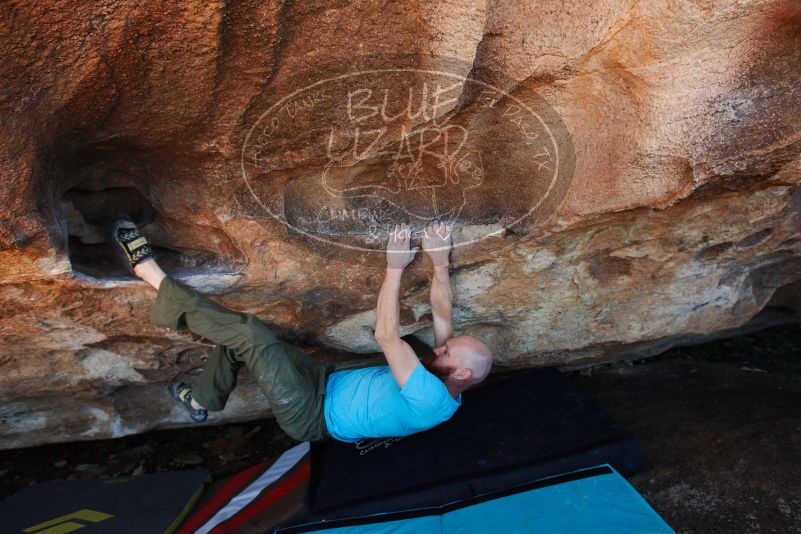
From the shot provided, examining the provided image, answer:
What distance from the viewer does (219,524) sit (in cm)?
205

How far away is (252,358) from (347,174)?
26.3 inches

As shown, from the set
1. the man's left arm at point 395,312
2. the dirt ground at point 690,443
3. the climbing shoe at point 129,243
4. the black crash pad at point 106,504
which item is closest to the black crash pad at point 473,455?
the dirt ground at point 690,443

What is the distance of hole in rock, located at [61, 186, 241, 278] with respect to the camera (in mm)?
1922

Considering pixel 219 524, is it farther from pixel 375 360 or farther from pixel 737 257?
pixel 737 257

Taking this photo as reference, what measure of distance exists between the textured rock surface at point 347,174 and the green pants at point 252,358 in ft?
0.52

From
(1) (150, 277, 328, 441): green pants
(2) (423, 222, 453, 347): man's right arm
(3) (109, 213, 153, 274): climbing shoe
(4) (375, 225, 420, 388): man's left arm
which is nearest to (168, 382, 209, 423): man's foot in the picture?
(1) (150, 277, 328, 441): green pants

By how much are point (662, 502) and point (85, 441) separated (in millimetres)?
2445

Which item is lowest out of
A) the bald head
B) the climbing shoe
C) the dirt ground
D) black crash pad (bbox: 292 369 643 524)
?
the dirt ground

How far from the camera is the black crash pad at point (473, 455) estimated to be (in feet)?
6.38

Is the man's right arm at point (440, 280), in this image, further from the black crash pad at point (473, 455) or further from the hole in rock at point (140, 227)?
the hole in rock at point (140, 227)

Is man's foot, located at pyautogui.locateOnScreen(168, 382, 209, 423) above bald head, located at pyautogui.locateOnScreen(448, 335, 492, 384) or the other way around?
the other way around

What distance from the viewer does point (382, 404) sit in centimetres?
201

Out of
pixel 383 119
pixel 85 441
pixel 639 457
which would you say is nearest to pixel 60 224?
pixel 383 119

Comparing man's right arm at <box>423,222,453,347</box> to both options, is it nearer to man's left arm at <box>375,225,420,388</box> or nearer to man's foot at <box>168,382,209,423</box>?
man's left arm at <box>375,225,420,388</box>
